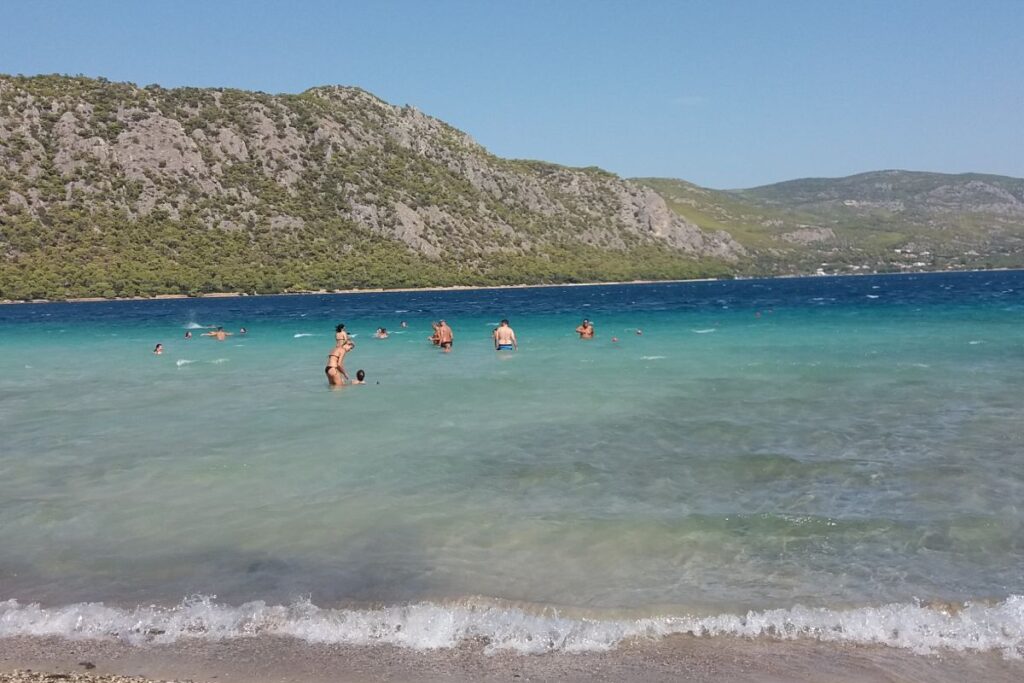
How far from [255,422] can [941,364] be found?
22.5 m

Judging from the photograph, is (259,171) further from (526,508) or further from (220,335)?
(526,508)

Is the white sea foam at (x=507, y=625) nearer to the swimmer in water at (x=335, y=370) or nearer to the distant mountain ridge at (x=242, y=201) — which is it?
the swimmer in water at (x=335, y=370)

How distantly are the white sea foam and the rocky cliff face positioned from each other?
11464 centimetres

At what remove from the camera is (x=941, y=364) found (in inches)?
1052

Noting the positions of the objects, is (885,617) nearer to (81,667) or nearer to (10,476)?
(81,667)

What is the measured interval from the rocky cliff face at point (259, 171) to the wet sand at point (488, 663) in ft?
379

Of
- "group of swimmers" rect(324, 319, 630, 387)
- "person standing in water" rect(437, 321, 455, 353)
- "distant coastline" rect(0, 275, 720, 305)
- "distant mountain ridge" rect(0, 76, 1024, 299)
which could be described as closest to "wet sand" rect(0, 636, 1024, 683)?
"group of swimmers" rect(324, 319, 630, 387)

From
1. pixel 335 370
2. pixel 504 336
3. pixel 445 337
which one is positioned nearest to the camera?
pixel 335 370

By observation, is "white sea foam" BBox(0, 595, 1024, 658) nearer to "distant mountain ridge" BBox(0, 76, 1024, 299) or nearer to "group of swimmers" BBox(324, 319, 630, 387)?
"group of swimmers" BBox(324, 319, 630, 387)

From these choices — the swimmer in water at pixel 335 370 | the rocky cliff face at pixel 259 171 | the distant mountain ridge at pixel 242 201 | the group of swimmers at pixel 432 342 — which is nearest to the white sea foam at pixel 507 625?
the swimmer in water at pixel 335 370

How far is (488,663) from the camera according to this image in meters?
6.43

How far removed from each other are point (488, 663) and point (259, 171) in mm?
140700

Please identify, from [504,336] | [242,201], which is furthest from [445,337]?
[242,201]

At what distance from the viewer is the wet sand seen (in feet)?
20.0
